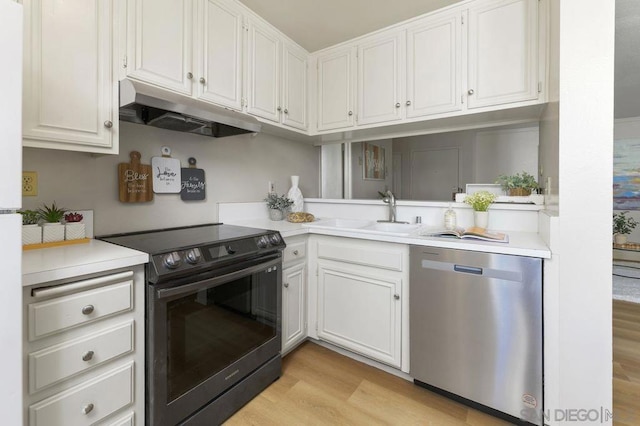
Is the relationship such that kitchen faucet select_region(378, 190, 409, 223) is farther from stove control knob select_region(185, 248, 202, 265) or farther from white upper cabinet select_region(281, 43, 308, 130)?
stove control knob select_region(185, 248, 202, 265)

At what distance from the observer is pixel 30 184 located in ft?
4.29

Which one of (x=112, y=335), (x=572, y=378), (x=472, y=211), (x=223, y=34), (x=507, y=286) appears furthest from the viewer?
(x=472, y=211)

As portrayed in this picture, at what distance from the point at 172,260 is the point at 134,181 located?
754 millimetres

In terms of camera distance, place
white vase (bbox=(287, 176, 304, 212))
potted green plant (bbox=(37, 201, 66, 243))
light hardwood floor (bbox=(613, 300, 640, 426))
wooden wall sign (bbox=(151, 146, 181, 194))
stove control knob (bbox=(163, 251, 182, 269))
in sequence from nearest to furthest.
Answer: stove control knob (bbox=(163, 251, 182, 269))
potted green plant (bbox=(37, 201, 66, 243))
light hardwood floor (bbox=(613, 300, 640, 426))
wooden wall sign (bbox=(151, 146, 181, 194))
white vase (bbox=(287, 176, 304, 212))

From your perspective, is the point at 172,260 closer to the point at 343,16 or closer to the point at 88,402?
the point at 88,402

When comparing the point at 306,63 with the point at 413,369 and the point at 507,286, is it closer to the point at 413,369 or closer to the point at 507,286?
the point at 507,286

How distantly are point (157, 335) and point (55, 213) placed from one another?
757 mm

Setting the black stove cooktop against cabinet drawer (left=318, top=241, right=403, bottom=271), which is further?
cabinet drawer (left=318, top=241, right=403, bottom=271)

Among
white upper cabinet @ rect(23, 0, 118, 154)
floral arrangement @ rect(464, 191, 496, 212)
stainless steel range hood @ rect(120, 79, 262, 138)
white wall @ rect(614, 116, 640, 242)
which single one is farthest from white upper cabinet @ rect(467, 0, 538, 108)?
white wall @ rect(614, 116, 640, 242)

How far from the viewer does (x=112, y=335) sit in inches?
42.3

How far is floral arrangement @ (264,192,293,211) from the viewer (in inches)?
95.8

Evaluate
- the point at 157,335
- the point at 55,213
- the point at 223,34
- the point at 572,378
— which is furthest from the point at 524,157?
the point at 55,213

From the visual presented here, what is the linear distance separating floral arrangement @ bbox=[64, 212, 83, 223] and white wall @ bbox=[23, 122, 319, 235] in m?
0.07

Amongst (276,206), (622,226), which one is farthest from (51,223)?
(622,226)
